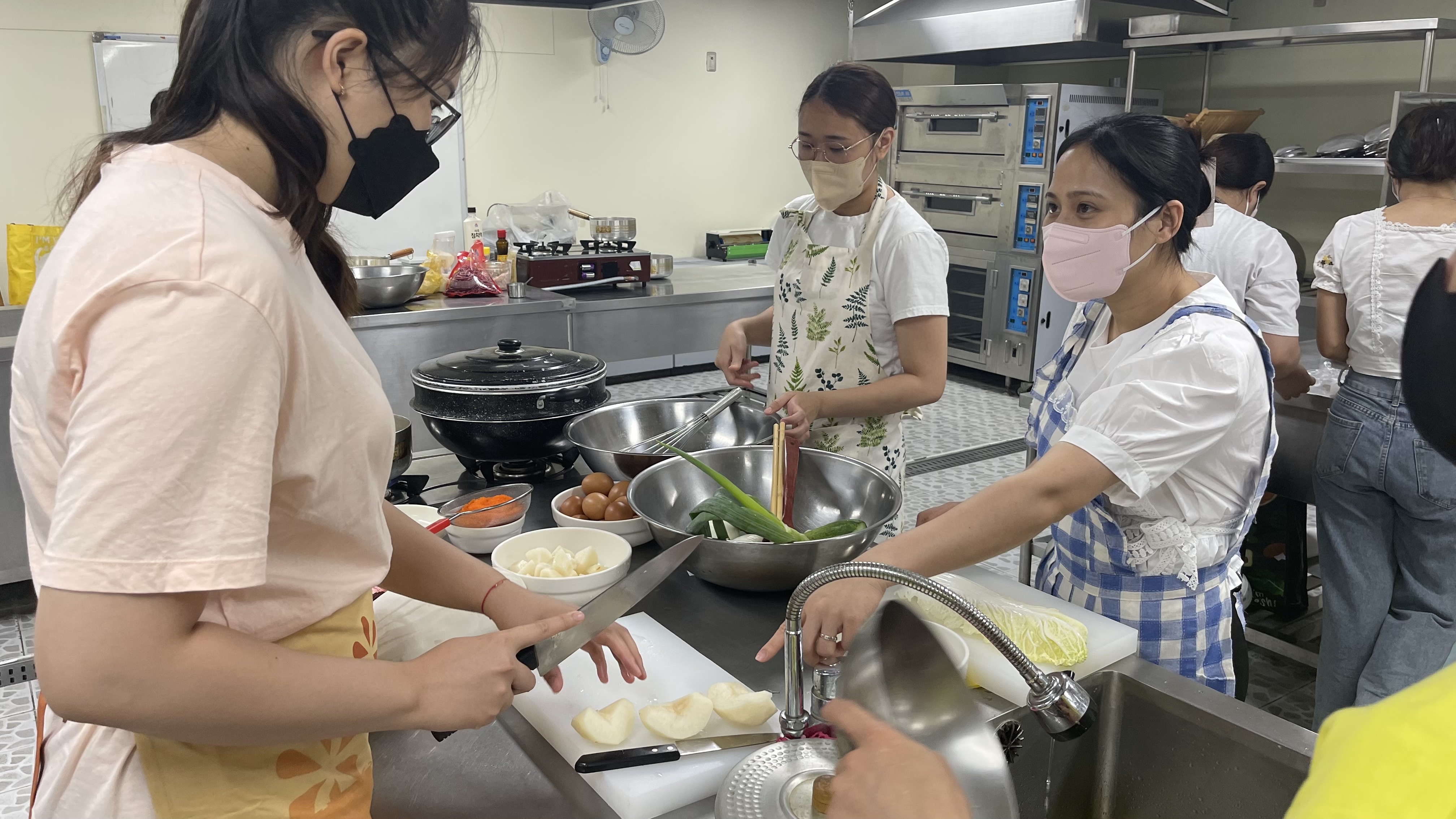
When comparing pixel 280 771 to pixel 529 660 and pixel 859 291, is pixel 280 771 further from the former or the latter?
pixel 859 291

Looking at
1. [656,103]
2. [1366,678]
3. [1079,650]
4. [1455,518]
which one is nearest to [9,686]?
[1079,650]

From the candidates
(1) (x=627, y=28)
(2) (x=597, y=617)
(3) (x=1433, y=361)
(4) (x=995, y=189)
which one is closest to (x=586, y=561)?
(2) (x=597, y=617)

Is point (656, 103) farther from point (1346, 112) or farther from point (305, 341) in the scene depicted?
point (305, 341)

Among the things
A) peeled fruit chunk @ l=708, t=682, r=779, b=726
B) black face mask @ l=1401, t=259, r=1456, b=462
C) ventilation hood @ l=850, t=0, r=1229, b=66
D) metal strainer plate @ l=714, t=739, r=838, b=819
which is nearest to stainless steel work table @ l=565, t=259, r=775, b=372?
ventilation hood @ l=850, t=0, r=1229, b=66

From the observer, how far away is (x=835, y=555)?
4.81 ft

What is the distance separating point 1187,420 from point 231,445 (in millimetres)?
1237

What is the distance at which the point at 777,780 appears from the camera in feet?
3.38

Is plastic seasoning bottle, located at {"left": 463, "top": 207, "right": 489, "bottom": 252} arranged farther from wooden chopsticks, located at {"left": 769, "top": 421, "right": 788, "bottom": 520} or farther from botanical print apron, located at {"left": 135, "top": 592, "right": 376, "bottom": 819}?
botanical print apron, located at {"left": 135, "top": 592, "right": 376, "bottom": 819}

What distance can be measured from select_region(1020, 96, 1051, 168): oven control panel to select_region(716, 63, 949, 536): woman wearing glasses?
3960mm

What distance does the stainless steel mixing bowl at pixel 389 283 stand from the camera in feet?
13.4

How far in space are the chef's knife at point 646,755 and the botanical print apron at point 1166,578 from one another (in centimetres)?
73

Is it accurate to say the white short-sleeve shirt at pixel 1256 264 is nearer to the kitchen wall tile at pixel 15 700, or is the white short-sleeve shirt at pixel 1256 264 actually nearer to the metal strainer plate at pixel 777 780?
the metal strainer plate at pixel 777 780

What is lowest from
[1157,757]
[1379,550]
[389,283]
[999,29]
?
[1379,550]

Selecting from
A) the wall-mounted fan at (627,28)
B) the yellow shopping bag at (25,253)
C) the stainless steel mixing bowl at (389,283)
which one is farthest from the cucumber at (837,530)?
the wall-mounted fan at (627,28)
